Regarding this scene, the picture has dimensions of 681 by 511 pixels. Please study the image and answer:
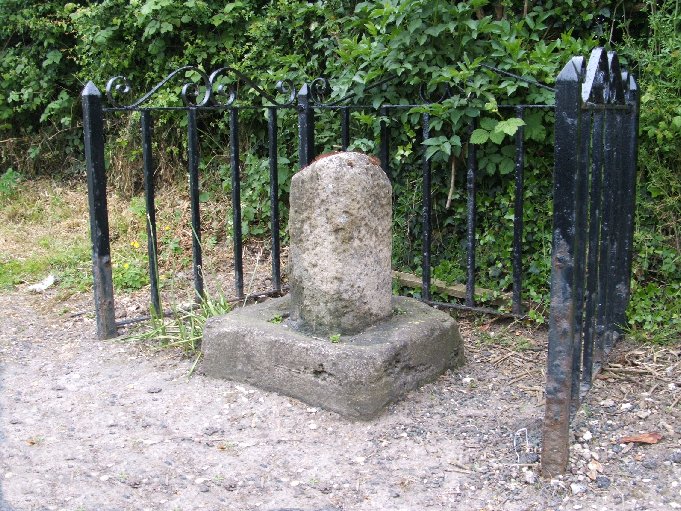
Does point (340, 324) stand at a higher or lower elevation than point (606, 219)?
lower

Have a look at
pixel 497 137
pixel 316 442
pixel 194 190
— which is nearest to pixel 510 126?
pixel 497 137

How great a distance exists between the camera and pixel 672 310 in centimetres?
Answer: 422

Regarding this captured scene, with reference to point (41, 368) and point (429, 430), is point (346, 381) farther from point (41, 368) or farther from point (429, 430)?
point (41, 368)

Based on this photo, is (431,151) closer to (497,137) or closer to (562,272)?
(497,137)

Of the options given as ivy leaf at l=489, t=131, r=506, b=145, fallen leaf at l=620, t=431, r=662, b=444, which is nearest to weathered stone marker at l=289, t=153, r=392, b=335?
ivy leaf at l=489, t=131, r=506, b=145

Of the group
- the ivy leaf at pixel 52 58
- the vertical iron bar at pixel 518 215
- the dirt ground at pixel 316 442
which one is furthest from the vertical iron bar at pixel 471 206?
the ivy leaf at pixel 52 58

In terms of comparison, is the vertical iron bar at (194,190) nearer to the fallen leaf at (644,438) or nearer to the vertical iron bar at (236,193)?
the vertical iron bar at (236,193)

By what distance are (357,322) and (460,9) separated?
6.58 ft

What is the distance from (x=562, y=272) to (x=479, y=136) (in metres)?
1.78

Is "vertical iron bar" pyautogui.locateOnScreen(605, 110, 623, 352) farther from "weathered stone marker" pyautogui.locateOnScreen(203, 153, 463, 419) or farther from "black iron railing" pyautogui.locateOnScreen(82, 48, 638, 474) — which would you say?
"weathered stone marker" pyautogui.locateOnScreen(203, 153, 463, 419)

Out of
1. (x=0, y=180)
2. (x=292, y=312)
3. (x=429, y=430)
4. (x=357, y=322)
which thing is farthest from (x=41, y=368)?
(x=0, y=180)

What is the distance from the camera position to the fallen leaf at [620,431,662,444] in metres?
3.07

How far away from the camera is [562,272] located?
269 centimetres

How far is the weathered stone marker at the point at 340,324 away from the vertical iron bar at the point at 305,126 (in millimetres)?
979
